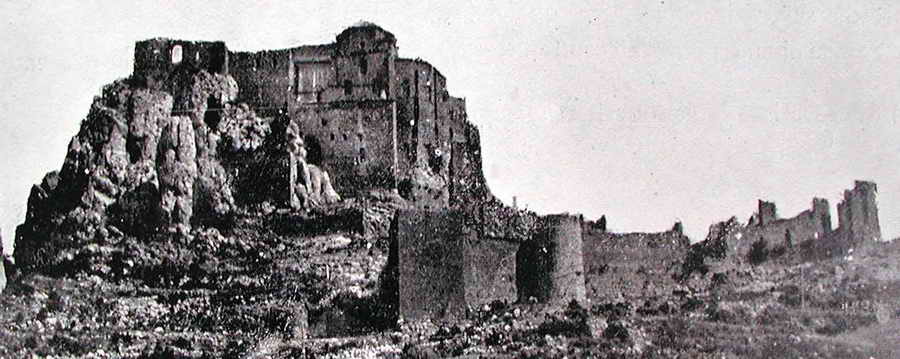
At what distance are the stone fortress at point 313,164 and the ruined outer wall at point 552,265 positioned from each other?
0.05 m

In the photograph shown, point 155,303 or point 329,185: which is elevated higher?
point 329,185

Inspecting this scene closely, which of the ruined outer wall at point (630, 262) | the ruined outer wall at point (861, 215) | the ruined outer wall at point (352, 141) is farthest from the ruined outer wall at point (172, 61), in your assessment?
the ruined outer wall at point (861, 215)

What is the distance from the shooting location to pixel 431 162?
59.0m

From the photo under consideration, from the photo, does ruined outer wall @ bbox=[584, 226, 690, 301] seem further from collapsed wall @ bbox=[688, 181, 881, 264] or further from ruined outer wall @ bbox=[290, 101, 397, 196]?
ruined outer wall @ bbox=[290, 101, 397, 196]

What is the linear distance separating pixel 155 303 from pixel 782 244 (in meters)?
24.1

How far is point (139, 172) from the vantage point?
55688mm

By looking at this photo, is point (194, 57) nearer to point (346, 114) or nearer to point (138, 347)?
point (346, 114)

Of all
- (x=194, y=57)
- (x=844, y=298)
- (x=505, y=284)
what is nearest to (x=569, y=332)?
(x=505, y=284)

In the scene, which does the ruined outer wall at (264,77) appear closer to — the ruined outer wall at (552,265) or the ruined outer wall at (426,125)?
the ruined outer wall at (426,125)

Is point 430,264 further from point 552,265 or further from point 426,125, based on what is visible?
point 426,125

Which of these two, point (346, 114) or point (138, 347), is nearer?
point (138, 347)

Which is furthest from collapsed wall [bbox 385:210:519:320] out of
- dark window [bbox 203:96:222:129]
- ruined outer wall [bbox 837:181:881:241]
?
ruined outer wall [bbox 837:181:881:241]

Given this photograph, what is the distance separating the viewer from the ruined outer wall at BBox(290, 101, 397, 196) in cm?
5766

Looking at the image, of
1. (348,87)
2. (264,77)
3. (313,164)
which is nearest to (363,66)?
(348,87)
